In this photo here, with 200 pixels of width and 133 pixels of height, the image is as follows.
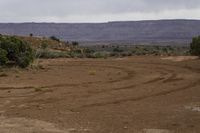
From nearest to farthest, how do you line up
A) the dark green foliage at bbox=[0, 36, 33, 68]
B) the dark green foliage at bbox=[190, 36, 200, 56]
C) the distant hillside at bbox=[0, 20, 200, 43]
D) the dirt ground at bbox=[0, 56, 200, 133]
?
the dirt ground at bbox=[0, 56, 200, 133]
the dark green foliage at bbox=[0, 36, 33, 68]
the dark green foliage at bbox=[190, 36, 200, 56]
the distant hillside at bbox=[0, 20, 200, 43]

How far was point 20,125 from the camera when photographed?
16797 millimetres

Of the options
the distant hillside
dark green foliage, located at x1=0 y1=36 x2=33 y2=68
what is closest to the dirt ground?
dark green foliage, located at x1=0 y1=36 x2=33 y2=68

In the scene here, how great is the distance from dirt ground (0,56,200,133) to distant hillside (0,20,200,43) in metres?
143

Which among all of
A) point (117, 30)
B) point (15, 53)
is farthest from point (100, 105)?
point (117, 30)

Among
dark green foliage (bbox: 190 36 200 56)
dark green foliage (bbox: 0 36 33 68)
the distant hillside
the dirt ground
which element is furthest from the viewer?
the distant hillside

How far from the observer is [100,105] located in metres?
21.2

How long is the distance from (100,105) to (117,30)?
169073mm

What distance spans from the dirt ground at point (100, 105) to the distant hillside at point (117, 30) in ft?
469

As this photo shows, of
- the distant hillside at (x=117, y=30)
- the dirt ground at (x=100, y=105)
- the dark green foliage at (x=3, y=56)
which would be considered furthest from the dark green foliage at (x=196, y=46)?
the distant hillside at (x=117, y=30)

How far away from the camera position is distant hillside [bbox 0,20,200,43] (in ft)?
582

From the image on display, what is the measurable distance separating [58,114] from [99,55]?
52307mm

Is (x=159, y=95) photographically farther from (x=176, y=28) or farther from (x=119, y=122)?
(x=176, y=28)

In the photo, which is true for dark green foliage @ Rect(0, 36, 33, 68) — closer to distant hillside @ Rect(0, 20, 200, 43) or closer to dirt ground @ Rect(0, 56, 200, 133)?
dirt ground @ Rect(0, 56, 200, 133)

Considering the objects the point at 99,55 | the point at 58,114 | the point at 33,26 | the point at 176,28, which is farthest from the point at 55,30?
the point at 58,114
